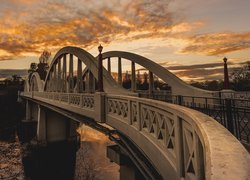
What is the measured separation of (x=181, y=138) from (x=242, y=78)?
41.3 m

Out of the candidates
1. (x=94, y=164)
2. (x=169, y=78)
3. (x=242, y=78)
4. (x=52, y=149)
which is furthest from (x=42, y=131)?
(x=242, y=78)

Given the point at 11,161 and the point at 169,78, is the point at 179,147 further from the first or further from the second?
the point at 11,161

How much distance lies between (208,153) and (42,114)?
3344 centimetres

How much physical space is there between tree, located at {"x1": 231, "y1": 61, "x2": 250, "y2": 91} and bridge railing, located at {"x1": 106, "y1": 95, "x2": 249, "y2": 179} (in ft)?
96.2

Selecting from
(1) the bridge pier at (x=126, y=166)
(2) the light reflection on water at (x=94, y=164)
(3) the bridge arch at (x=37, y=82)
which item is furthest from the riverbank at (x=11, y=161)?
(1) the bridge pier at (x=126, y=166)

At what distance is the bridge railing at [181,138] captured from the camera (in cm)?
155

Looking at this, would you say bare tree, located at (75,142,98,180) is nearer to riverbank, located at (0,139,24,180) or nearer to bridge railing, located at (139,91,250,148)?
riverbank, located at (0,139,24,180)

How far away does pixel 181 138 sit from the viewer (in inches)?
135

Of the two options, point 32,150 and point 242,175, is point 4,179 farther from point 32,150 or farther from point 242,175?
point 242,175

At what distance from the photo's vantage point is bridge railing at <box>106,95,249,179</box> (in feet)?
5.10

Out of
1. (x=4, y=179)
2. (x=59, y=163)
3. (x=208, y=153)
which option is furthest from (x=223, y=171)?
(x=59, y=163)

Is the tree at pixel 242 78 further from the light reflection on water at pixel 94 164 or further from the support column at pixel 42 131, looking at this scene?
the support column at pixel 42 131

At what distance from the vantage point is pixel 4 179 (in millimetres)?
19516

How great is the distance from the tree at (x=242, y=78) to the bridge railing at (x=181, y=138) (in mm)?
29307
